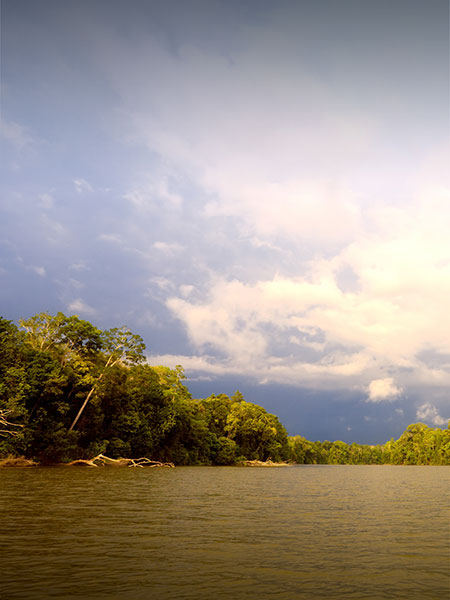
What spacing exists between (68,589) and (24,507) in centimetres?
1332

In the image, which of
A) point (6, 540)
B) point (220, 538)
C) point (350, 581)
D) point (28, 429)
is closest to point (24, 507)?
point (6, 540)

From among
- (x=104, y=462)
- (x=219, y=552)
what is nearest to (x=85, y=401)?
(x=104, y=462)

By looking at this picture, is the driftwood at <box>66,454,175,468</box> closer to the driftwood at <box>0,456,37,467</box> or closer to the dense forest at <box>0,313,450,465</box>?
the dense forest at <box>0,313,450,465</box>

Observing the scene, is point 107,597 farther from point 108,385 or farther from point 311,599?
point 108,385

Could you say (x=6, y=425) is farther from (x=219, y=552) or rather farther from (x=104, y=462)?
(x=219, y=552)

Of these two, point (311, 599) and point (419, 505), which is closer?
point (311, 599)

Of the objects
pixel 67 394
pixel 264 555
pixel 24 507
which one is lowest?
pixel 24 507

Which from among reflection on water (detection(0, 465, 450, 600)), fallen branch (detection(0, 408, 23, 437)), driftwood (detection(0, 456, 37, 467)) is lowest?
driftwood (detection(0, 456, 37, 467))

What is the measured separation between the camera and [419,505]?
24484 mm

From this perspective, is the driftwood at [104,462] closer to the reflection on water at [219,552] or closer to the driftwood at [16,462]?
the driftwood at [16,462]

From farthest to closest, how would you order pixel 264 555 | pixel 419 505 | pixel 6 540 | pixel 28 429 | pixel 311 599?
1. pixel 28 429
2. pixel 419 505
3. pixel 6 540
4. pixel 264 555
5. pixel 311 599

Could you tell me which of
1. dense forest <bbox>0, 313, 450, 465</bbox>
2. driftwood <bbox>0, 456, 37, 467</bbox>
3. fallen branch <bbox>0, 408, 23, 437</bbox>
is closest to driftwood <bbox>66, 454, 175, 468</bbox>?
dense forest <bbox>0, 313, 450, 465</bbox>

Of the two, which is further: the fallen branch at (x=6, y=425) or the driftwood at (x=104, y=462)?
the driftwood at (x=104, y=462)

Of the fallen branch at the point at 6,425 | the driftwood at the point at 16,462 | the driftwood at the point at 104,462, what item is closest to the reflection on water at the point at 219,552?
the fallen branch at the point at 6,425
